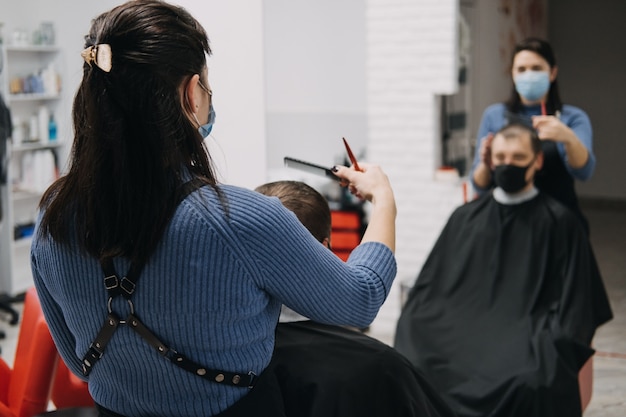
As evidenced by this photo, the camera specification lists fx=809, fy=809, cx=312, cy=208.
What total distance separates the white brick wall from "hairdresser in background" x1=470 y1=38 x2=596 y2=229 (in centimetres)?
66

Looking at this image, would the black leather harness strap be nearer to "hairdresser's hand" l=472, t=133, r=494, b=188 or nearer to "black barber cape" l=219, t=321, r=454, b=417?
"black barber cape" l=219, t=321, r=454, b=417

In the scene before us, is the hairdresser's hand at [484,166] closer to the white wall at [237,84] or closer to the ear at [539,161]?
the ear at [539,161]

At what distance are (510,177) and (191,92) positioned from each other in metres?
Result: 2.11

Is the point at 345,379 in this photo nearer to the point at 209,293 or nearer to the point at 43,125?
the point at 209,293

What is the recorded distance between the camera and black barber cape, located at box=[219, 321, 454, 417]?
4.60 feet

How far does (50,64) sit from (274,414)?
4946mm

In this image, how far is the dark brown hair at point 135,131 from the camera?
1054 millimetres

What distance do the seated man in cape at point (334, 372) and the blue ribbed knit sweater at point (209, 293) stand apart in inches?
9.6

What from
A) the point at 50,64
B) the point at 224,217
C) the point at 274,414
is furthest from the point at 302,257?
the point at 50,64

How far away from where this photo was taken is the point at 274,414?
1.21 meters

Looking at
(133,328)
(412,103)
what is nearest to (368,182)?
(133,328)

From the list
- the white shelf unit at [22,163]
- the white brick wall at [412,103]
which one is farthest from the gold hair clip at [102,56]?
the white shelf unit at [22,163]

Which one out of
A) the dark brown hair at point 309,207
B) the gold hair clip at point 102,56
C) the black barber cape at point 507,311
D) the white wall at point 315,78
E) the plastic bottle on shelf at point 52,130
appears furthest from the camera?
the plastic bottle on shelf at point 52,130

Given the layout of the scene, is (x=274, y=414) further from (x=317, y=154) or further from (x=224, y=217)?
(x=317, y=154)
